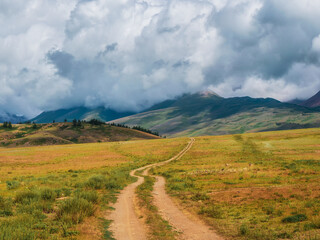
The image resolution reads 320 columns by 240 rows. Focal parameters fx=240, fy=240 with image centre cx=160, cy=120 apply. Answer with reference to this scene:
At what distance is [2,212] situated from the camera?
674 inches

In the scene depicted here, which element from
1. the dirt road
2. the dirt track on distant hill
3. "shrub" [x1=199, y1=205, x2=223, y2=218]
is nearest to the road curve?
the dirt track on distant hill

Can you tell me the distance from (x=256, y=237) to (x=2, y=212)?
1706 cm

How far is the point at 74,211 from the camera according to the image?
16.5m

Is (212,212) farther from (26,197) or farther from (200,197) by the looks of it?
(26,197)

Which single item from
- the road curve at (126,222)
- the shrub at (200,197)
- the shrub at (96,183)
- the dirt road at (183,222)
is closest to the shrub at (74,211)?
the road curve at (126,222)

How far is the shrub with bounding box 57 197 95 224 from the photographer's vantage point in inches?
610

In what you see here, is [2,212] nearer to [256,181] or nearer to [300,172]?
[256,181]

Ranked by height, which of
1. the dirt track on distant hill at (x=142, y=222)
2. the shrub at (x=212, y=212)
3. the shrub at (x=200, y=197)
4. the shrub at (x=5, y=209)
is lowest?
the shrub at (x=200, y=197)

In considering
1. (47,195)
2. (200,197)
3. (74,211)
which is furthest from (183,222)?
(47,195)

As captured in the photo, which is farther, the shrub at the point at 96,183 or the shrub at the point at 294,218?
the shrub at the point at 96,183

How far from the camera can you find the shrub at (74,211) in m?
15.5

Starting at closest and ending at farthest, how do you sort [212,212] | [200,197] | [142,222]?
[142,222] → [212,212] → [200,197]

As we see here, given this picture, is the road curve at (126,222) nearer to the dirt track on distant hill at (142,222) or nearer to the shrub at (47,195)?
the dirt track on distant hill at (142,222)

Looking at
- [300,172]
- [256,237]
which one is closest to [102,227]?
[256,237]
